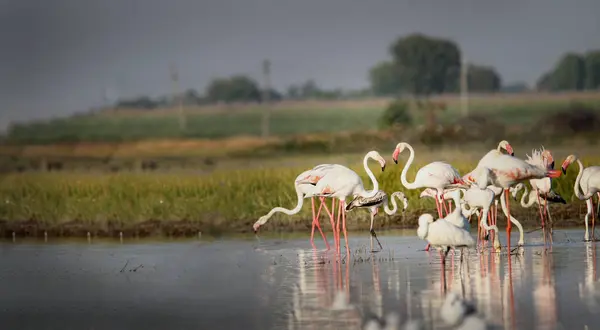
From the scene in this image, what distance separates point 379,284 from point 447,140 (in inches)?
1039

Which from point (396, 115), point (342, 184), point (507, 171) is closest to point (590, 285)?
point (507, 171)

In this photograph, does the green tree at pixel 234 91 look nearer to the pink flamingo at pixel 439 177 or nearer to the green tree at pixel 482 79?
the green tree at pixel 482 79

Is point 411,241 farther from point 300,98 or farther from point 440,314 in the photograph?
point 300,98

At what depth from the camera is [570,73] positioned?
46.8 metres

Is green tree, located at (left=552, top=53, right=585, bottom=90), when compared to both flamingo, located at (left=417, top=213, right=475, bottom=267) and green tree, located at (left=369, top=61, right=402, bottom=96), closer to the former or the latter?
green tree, located at (left=369, top=61, right=402, bottom=96)

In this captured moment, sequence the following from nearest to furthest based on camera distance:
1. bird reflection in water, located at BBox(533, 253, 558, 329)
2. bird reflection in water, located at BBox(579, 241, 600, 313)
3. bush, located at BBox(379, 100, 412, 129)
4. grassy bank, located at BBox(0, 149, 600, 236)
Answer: bird reflection in water, located at BBox(533, 253, 558, 329) < bird reflection in water, located at BBox(579, 241, 600, 313) < grassy bank, located at BBox(0, 149, 600, 236) < bush, located at BBox(379, 100, 412, 129)

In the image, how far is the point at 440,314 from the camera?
10203 millimetres

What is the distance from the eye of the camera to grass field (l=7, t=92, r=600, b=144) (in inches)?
1670

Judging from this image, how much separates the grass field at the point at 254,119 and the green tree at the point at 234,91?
0.70 m

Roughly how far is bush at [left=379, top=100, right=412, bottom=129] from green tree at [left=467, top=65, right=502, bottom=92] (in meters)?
5.34

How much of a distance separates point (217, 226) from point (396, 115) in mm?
25024

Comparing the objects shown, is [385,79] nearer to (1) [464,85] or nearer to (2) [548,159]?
(1) [464,85]

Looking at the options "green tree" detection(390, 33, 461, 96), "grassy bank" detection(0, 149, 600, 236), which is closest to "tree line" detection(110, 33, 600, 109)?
"green tree" detection(390, 33, 461, 96)

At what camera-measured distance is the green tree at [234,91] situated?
163ft
